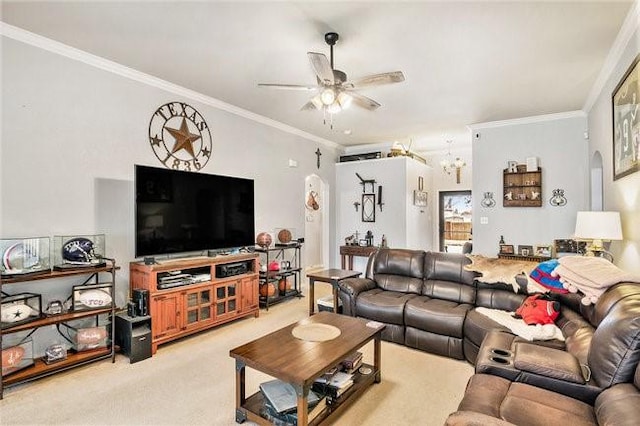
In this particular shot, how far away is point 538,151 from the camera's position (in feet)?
17.6

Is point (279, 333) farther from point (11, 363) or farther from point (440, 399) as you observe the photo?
point (11, 363)

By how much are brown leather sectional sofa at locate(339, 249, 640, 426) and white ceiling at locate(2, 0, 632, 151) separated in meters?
2.18

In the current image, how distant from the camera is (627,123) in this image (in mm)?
2928

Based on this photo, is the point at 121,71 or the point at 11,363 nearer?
the point at 11,363

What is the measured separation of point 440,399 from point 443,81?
3313 millimetres

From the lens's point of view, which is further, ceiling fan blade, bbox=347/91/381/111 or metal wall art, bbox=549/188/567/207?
metal wall art, bbox=549/188/567/207

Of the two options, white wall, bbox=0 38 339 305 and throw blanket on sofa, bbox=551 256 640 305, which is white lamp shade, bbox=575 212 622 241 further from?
white wall, bbox=0 38 339 305

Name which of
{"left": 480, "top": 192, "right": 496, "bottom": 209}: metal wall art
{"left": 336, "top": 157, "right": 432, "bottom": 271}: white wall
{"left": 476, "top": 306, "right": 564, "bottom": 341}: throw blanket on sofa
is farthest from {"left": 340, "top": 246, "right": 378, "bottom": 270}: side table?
{"left": 476, "top": 306, "right": 564, "bottom": 341}: throw blanket on sofa

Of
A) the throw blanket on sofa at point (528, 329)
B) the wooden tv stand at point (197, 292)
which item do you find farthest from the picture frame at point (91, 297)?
the throw blanket on sofa at point (528, 329)

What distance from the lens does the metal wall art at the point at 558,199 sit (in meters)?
5.17

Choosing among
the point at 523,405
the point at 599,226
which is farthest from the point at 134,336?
the point at 599,226

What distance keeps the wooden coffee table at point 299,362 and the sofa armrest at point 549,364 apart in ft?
3.19

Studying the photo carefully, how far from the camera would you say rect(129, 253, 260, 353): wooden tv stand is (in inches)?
132

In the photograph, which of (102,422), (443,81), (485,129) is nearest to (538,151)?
(485,129)
